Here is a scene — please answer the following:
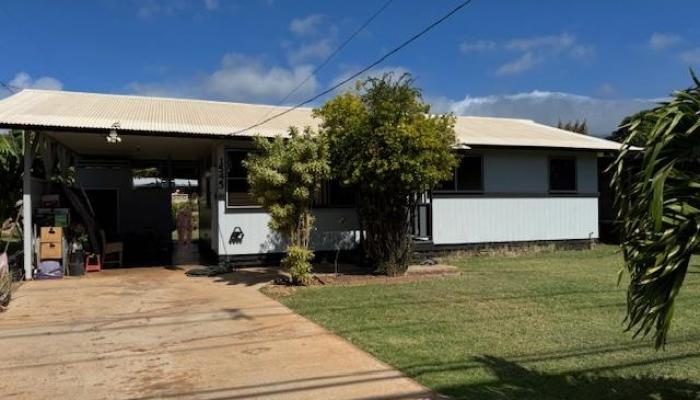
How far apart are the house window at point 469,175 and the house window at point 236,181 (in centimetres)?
572

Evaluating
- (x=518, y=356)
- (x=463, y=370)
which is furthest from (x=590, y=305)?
(x=463, y=370)

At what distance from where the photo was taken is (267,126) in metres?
15.9

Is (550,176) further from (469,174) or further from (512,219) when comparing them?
(469,174)

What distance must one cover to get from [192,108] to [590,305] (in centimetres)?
1282

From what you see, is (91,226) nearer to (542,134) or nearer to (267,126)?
(267,126)

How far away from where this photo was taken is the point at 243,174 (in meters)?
14.9

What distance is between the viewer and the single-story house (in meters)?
14.4

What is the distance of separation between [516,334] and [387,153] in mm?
5135

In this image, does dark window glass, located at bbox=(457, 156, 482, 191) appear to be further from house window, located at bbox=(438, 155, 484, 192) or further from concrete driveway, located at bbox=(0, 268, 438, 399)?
concrete driveway, located at bbox=(0, 268, 438, 399)

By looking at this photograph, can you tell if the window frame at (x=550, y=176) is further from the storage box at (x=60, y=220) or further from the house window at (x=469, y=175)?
the storage box at (x=60, y=220)

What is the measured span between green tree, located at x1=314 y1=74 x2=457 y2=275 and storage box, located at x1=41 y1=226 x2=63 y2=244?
596 centimetres

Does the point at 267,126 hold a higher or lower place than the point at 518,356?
higher

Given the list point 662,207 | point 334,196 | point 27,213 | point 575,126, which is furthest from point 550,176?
point 575,126

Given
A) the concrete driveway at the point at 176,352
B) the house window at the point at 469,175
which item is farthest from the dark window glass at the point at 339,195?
the concrete driveway at the point at 176,352
